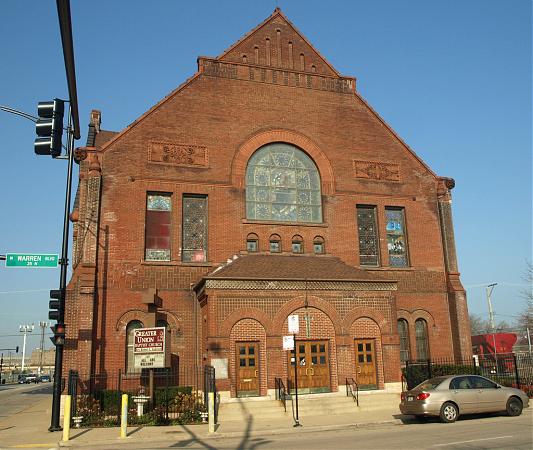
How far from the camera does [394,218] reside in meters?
27.2

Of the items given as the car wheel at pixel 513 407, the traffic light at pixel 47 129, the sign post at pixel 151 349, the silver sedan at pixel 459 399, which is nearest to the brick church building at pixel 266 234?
the sign post at pixel 151 349

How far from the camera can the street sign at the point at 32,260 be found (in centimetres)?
1582

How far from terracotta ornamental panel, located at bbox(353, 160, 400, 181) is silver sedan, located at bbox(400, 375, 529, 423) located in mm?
12745

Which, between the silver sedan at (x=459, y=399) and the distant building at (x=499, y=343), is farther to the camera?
the distant building at (x=499, y=343)

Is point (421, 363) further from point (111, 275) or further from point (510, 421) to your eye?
point (111, 275)

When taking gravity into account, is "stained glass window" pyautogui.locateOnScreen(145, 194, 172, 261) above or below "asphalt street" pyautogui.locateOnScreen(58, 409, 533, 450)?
above

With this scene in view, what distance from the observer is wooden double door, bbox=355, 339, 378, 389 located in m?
21.5

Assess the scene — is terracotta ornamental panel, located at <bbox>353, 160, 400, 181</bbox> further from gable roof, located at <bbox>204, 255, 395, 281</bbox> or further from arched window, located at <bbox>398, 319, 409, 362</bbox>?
arched window, located at <bbox>398, 319, 409, 362</bbox>

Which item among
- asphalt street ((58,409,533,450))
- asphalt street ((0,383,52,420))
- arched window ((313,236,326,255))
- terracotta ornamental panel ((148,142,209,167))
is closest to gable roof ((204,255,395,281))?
arched window ((313,236,326,255))

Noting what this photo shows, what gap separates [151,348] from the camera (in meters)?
18.5

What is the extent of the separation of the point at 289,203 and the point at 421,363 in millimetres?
9527

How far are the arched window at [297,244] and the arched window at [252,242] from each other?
5.77ft

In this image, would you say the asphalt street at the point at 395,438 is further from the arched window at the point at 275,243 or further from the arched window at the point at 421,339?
the arched window at the point at 275,243

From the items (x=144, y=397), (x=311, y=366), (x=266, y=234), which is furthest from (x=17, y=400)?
(x=311, y=366)
